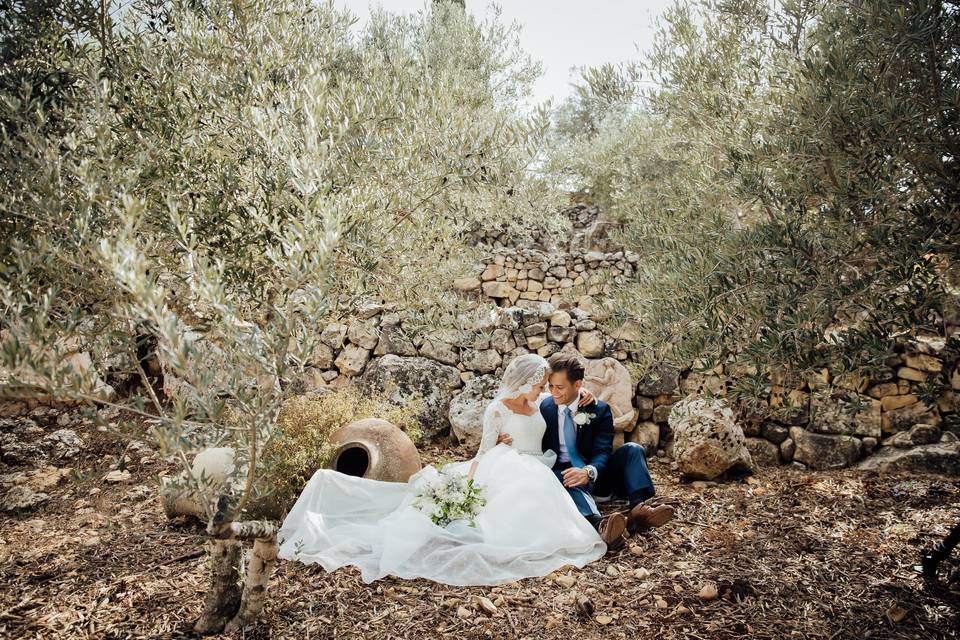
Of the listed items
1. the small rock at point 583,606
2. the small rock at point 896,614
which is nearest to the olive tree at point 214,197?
the small rock at point 583,606

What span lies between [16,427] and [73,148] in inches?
272

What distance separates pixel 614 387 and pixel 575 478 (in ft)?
9.68

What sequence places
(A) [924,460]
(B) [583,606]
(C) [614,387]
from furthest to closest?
(C) [614,387]
(A) [924,460]
(B) [583,606]

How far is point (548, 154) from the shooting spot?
41.8 feet

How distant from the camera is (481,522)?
450cm

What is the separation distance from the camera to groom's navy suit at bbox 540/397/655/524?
17.0ft

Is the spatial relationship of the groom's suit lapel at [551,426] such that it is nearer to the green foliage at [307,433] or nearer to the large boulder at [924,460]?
the green foliage at [307,433]

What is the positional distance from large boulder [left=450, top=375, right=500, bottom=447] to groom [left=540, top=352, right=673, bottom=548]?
7.26ft

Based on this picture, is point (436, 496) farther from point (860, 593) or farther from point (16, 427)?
point (16, 427)

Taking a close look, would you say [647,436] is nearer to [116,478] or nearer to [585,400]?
[585,400]

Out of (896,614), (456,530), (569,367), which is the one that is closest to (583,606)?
(456,530)

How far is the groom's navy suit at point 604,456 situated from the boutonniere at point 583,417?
0.03m

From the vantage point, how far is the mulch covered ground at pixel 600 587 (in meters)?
3.36

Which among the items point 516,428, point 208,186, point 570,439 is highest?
point 208,186
